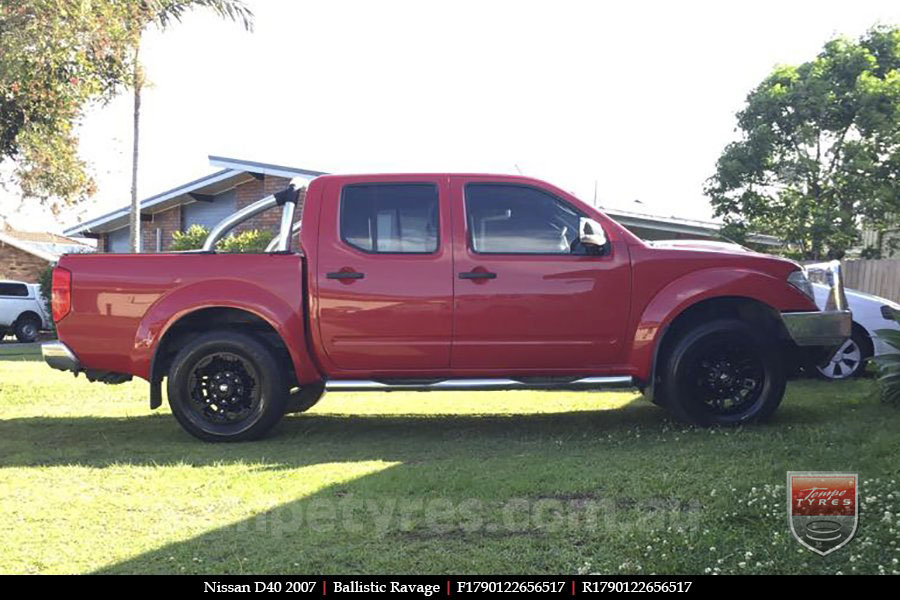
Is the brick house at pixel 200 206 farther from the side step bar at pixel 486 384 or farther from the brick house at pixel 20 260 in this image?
the side step bar at pixel 486 384

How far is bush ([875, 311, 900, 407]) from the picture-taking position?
21.7 ft

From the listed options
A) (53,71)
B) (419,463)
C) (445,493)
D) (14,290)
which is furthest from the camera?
(14,290)

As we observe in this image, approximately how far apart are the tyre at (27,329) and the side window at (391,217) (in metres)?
20.7

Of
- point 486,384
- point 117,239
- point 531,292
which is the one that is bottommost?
point 486,384

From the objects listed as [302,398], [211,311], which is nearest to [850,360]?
[302,398]

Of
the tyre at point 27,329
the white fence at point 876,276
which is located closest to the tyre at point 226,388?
the white fence at point 876,276

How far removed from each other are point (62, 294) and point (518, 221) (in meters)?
3.48

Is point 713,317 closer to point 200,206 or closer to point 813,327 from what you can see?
point 813,327

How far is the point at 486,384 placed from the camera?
6.02 m

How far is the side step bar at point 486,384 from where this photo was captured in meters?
6.03

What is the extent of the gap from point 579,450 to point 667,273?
152 cm

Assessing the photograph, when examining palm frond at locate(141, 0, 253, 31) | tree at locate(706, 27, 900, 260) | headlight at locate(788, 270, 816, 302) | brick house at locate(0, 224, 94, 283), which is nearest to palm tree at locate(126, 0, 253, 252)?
palm frond at locate(141, 0, 253, 31)
